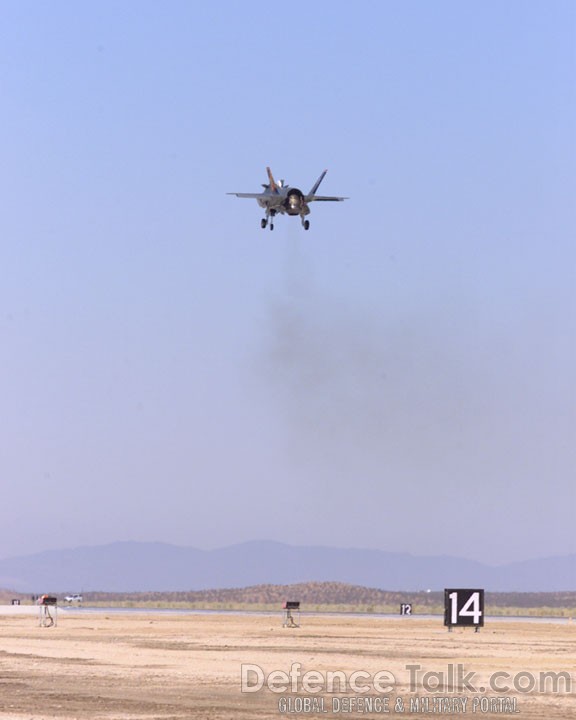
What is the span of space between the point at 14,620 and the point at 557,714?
200 ft

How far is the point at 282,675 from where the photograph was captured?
3753 cm

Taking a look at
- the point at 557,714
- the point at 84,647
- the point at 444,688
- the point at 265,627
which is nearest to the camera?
the point at 557,714

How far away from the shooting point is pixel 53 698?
31859mm

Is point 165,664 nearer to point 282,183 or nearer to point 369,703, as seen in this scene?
point 369,703

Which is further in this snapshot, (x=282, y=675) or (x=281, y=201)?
(x=281, y=201)

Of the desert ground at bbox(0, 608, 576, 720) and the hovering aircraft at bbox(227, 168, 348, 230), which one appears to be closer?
the desert ground at bbox(0, 608, 576, 720)

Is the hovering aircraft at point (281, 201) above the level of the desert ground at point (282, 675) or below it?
above

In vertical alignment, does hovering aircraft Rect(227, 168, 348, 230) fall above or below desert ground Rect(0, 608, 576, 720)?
above

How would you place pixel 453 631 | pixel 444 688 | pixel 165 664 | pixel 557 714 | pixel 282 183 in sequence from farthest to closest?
1. pixel 282 183
2. pixel 453 631
3. pixel 165 664
4. pixel 444 688
5. pixel 557 714

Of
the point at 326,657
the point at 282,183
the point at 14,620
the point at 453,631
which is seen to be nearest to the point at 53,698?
the point at 326,657

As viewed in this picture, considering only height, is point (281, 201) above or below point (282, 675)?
above

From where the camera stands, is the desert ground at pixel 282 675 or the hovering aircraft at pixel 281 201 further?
the hovering aircraft at pixel 281 201

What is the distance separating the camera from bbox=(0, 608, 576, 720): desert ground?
29.6 m

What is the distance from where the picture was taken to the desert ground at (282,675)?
2964 cm
